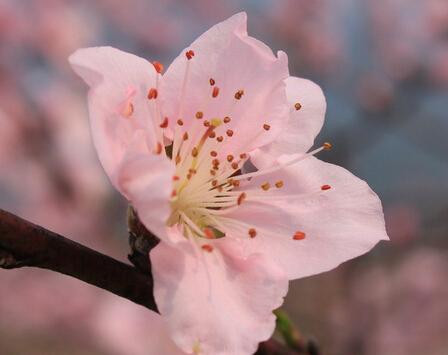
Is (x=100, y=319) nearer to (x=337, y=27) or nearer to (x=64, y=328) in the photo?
(x=64, y=328)

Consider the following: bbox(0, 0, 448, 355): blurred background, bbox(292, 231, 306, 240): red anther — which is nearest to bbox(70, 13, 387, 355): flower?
bbox(292, 231, 306, 240): red anther

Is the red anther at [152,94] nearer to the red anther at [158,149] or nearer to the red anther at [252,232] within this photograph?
the red anther at [158,149]

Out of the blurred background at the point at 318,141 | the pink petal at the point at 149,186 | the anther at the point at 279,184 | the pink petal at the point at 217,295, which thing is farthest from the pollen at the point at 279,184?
the blurred background at the point at 318,141

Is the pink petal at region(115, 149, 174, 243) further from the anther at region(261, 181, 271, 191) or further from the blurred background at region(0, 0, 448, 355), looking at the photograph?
the blurred background at region(0, 0, 448, 355)

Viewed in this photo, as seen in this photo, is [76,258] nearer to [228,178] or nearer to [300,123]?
[228,178]

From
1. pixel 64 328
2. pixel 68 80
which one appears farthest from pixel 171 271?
pixel 68 80
